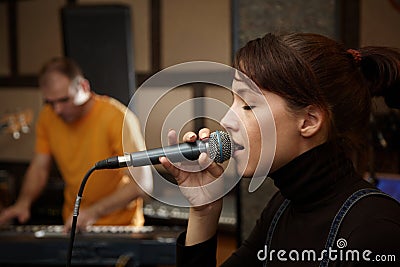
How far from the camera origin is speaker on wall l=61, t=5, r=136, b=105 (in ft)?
14.8

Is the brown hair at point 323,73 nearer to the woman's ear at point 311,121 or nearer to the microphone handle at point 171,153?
the woman's ear at point 311,121

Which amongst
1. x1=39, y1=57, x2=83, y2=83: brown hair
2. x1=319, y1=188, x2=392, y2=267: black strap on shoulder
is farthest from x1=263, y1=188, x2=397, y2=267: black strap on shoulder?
x1=39, y1=57, x2=83, y2=83: brown hair

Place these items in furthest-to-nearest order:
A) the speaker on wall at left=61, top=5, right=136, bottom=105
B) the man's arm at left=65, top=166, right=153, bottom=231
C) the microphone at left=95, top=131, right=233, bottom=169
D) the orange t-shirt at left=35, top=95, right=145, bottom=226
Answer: the speaker on wall at left=61, top=5, right=136, bottom=105 < the orange t-shirt at left=35, top=95, right=145, bottom=226 < the man's arm at left=65, top=166, right=153, bottom=231 < the microphone at left=95, top=131, right=233, bottom=169

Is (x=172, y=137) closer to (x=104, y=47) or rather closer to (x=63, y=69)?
(x=63, y=69)

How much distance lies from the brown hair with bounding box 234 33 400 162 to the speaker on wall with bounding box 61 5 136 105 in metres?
3.20

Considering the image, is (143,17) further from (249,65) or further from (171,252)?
(249,65)

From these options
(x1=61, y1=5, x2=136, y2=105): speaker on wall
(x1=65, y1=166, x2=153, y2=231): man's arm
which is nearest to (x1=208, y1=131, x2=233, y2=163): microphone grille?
(x1=65, y1=166, x2=153, y2=231): man's arm

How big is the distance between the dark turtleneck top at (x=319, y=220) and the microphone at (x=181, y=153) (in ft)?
0.45

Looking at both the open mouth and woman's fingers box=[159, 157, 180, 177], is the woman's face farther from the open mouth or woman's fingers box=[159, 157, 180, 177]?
woman's fingers box=[159, 157, 180, 177]

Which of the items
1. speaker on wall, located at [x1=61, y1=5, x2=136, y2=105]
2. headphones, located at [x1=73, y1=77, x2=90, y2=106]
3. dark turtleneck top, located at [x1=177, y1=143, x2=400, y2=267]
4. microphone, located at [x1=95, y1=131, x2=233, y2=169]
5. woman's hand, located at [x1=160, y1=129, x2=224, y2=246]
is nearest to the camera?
dark turtleneck top, located at [x1=177, y1=143, x2=400, y2=267]

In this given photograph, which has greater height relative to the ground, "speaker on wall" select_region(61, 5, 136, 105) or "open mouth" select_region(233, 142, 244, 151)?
"open mouth" select_region(233, 142, 244, 151)

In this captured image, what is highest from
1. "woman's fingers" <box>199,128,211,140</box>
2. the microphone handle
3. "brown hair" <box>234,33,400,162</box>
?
"brown hair" <box>234,33,400,162</box>

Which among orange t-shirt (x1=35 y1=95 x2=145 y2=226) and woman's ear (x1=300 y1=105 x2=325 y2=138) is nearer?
woman's ear (x1=300 y1=105 x2=325 y2=138)

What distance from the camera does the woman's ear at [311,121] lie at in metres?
1.30
